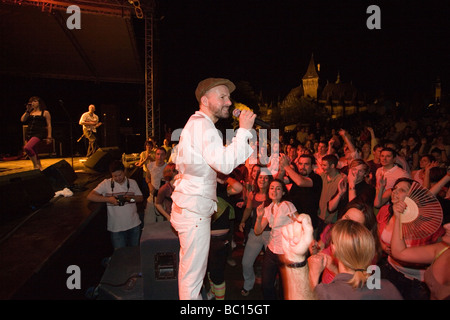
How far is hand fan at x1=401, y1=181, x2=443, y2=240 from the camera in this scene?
211 centimetres

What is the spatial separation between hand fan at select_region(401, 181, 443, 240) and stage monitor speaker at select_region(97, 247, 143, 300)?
2.58m

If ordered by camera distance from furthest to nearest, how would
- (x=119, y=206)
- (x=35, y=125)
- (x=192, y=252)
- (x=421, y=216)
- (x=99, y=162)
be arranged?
1. (x=99, y=162)
2. (x=35, y=125)
3. (x=119, y=206)
4. (x=421, y=216)
5. (x=192, y=252)

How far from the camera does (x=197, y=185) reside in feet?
6.68

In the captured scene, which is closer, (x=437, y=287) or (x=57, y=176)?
(x=437, y=287)

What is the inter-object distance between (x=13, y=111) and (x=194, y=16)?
8715 mm

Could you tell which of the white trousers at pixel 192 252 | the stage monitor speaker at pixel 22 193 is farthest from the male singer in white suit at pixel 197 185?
the stage monitor speaker at pixel 22 193

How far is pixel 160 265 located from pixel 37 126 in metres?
4.27

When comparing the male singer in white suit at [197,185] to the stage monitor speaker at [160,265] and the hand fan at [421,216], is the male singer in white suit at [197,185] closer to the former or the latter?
the stage monitor speaker at [160,265]

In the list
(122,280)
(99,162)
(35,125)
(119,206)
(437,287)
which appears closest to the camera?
(437,287)

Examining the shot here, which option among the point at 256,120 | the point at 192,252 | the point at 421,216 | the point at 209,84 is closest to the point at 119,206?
the point at 192,252

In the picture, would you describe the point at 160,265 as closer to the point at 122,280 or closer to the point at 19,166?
the point at 122,280

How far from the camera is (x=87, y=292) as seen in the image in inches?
126

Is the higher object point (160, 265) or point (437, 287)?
point (437, 287)

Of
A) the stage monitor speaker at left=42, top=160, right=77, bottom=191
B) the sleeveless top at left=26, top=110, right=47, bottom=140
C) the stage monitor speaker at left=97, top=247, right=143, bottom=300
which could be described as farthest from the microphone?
the sleeveless top at left=26, top=110, right=47, bottom=140
